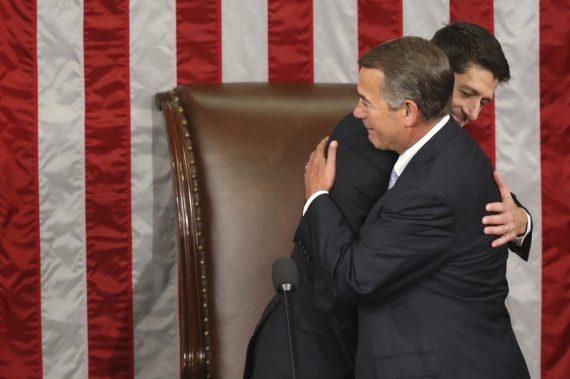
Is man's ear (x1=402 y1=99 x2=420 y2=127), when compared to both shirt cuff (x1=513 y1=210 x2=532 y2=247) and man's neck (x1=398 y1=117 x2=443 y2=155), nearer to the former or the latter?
man's neck (x1=398 y1=117 x2=443 y2=155)

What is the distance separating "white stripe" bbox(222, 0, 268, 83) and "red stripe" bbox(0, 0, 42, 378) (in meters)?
0.61

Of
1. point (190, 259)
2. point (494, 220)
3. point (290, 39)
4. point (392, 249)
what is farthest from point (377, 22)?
point (392, 249)

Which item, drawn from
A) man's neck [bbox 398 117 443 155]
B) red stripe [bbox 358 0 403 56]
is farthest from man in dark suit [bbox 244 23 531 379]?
red stripe [bbox 358 0 403 56]

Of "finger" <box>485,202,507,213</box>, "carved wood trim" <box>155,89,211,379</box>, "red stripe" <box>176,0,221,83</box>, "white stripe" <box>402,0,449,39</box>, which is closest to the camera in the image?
"finger" <box>485,202,507,213</box>

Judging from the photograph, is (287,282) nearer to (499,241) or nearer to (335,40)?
(499,241)

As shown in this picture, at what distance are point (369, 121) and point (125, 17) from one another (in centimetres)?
123

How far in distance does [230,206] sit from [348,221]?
70 cm

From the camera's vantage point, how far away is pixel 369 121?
2.26 meters

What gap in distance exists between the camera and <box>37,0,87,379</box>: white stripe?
Answer: 10.4 feet

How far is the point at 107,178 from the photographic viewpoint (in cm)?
321

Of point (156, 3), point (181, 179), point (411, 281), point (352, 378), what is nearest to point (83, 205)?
point (181, 179)

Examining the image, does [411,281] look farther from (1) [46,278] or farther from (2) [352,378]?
(1) [46,278]

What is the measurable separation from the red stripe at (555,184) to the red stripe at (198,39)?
110cm

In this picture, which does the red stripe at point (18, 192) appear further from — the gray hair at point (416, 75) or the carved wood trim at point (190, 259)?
the gray hair at point (416, 75)
